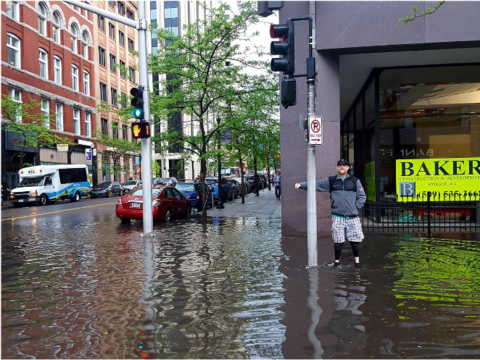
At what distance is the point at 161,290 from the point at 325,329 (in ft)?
9.01

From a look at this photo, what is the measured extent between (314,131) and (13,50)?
3635cm

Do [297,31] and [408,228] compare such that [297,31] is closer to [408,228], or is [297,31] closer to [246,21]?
[246,21]

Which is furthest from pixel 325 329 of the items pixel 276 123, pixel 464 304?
pixel 276 123

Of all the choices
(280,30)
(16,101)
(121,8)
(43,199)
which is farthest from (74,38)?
(280,30)

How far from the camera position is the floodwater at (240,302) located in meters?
4.42

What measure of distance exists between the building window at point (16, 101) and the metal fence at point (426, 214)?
28750mm

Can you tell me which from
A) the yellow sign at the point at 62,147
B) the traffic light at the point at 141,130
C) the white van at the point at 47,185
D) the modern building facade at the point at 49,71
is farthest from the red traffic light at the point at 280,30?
the yellow sign at the point at 62,147

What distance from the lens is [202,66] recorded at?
53.5 ft

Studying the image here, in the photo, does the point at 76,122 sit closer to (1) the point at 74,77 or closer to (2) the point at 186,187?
(1) the point at 74,77

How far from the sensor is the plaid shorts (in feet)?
26.4

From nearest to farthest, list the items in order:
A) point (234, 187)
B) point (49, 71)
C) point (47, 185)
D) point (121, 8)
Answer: point (47, 185)
point (234, 187)
point (49, 71)
point (121, 8)

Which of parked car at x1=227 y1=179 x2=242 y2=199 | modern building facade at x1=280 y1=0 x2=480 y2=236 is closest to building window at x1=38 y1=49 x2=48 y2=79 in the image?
parked car at x1=227 y1=179 x2=242 y2=199

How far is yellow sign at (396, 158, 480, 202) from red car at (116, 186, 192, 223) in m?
8.62

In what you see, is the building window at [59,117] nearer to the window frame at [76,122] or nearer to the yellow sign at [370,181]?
the window frame at [76,122]
